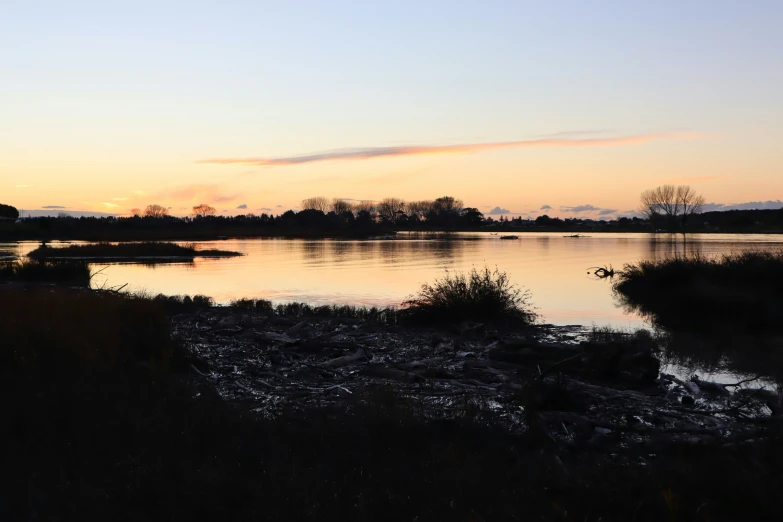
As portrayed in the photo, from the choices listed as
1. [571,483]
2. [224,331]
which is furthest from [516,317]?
[571,483]

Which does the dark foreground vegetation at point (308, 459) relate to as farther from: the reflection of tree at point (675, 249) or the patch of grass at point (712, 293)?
the reflection of tree at point (675, 249)

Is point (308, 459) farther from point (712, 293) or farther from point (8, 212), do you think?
point (8, 212)

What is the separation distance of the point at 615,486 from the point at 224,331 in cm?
1309

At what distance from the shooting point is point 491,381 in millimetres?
11766

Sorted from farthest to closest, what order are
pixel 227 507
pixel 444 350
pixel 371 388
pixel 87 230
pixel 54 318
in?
pixel 87 230 < pixel 444 350 < pixel 54 318 < pixel 371 388 < pixel 227 507

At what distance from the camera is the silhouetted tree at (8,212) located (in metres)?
153

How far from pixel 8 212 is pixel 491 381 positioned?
176366 millimetres

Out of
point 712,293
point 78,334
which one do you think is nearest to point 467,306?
point 712,293

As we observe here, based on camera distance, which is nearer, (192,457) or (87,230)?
(192,457)

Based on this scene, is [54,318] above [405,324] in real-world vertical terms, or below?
above

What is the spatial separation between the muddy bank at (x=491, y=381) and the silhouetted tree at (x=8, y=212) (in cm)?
16167

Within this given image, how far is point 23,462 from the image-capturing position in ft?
21.9

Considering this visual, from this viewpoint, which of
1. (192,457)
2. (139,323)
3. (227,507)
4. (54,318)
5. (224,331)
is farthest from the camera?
(224,331)

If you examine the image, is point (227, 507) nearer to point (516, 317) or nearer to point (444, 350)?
point (444, 350)
